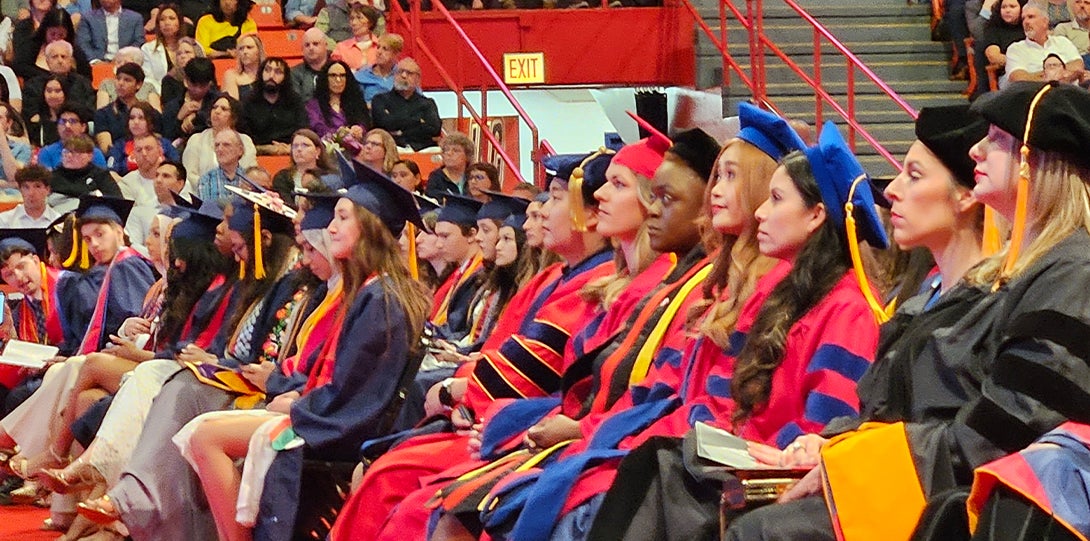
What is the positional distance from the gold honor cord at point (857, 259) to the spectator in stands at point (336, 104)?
8.68 metres

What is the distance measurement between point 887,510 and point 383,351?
2.86 metres

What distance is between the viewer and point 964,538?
125 inches

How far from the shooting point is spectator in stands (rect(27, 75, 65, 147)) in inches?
527

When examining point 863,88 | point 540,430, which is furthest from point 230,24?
point 540,430

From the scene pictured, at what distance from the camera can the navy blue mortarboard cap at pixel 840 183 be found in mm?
4129

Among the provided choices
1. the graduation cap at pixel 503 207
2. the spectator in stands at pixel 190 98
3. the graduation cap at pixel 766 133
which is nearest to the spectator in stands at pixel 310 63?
the spectator in stands at pixel 190 98

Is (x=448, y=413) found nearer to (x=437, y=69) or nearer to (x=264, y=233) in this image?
(x=264, y=233)

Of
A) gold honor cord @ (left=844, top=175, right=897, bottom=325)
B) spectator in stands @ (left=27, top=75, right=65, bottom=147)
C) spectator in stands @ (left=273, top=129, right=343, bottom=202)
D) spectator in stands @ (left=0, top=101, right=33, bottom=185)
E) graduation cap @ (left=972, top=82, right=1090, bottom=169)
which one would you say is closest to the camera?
graduation cap @ (left=972, top=82, right=1090, bottom=169)

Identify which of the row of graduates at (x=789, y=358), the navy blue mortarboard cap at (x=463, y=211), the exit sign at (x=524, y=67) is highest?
the row of graduates at (x=789, y=358)

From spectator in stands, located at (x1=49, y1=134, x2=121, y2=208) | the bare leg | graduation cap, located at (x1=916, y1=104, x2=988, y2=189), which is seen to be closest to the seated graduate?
the bare leg

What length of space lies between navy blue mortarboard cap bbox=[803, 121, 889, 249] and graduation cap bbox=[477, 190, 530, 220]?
128 inches

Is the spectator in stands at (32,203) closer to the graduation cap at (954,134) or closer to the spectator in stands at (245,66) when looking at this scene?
the spectator in stands at (245,66)

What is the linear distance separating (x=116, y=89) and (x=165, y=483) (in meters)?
7.53

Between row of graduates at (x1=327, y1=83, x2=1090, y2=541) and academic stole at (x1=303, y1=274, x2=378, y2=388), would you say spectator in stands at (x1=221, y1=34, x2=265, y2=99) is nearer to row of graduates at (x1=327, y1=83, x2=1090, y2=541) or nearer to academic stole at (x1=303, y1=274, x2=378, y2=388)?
academic stole at (x1=303, y1=274, x2=378, y2=388)
